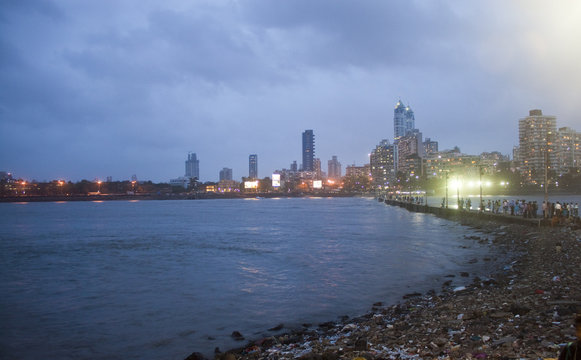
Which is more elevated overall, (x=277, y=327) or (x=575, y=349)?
(x=575, y=349)

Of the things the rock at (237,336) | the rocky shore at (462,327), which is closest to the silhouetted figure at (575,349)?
the rocky shore at (462,327)

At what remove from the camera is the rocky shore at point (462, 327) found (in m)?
7.30

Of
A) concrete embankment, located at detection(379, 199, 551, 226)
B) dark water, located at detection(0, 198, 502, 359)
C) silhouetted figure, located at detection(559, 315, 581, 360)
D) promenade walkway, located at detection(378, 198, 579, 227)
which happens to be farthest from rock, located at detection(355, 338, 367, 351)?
concrete embankment, located at detection(379, 199, 551, 226)

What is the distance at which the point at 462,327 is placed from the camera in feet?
28.9

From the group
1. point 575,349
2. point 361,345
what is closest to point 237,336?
point 361,345

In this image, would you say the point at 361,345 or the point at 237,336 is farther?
the point at 237,336

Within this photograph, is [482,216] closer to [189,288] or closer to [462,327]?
[189,288]

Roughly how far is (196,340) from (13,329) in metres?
6.87

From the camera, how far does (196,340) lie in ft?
38.5

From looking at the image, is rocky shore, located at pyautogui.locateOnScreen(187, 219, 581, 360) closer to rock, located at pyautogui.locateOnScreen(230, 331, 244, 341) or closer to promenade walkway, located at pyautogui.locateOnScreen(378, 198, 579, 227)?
rock, located at pyautogui.locateOnScreen(230, 331, 244, 341)

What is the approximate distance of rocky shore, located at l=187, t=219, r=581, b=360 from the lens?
7297 mm

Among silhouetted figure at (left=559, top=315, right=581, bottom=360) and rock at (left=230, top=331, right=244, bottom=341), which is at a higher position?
silhouetted figure at (left=559, top=315, right=581, bottom=360)

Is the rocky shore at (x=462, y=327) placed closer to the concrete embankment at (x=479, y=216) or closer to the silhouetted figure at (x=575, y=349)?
the silhouetted figure at (x=575, y=349)

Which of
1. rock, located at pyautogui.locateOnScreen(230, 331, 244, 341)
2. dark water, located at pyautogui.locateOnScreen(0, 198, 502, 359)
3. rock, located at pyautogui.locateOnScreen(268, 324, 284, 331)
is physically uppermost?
rock, located at pyautogui.locateOnScreen(268, 324, 284, 331)
